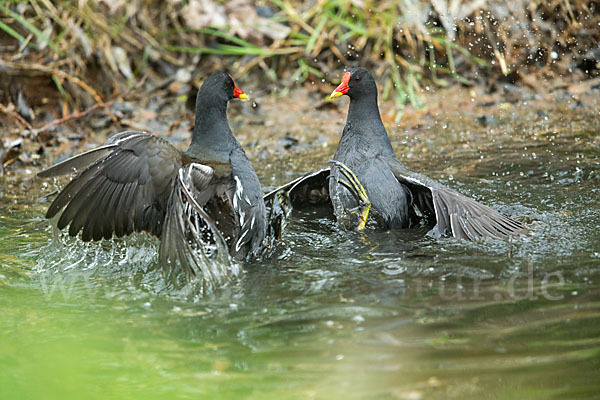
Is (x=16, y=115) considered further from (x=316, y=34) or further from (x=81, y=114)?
(x=316, y=34)

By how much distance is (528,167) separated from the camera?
5.26 meters

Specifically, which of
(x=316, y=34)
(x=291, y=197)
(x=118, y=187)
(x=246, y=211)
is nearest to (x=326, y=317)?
(x=246, y=211)

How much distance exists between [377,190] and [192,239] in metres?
1.22

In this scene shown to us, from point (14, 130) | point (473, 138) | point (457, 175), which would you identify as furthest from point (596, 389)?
point (14, 130)

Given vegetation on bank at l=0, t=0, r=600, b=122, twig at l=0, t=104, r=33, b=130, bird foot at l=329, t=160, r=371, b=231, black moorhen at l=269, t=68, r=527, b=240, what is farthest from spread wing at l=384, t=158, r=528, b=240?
twig at l=0, t=104, r=33, b=130

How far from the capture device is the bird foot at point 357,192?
14.3ft

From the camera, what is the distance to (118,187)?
3551mm

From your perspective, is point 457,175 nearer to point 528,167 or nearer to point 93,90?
point 528,167

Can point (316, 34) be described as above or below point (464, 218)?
above

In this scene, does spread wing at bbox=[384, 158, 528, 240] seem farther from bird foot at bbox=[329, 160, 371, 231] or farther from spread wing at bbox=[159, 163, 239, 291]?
spread wing at bbox=[159, 163, 239, 291]

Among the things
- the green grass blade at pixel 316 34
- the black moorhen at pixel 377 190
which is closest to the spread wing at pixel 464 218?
the black moorhen at pixel 377 190

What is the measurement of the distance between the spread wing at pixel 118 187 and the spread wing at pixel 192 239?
112 mm

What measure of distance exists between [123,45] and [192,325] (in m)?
5.11

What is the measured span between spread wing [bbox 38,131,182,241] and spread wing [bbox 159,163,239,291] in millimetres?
112
